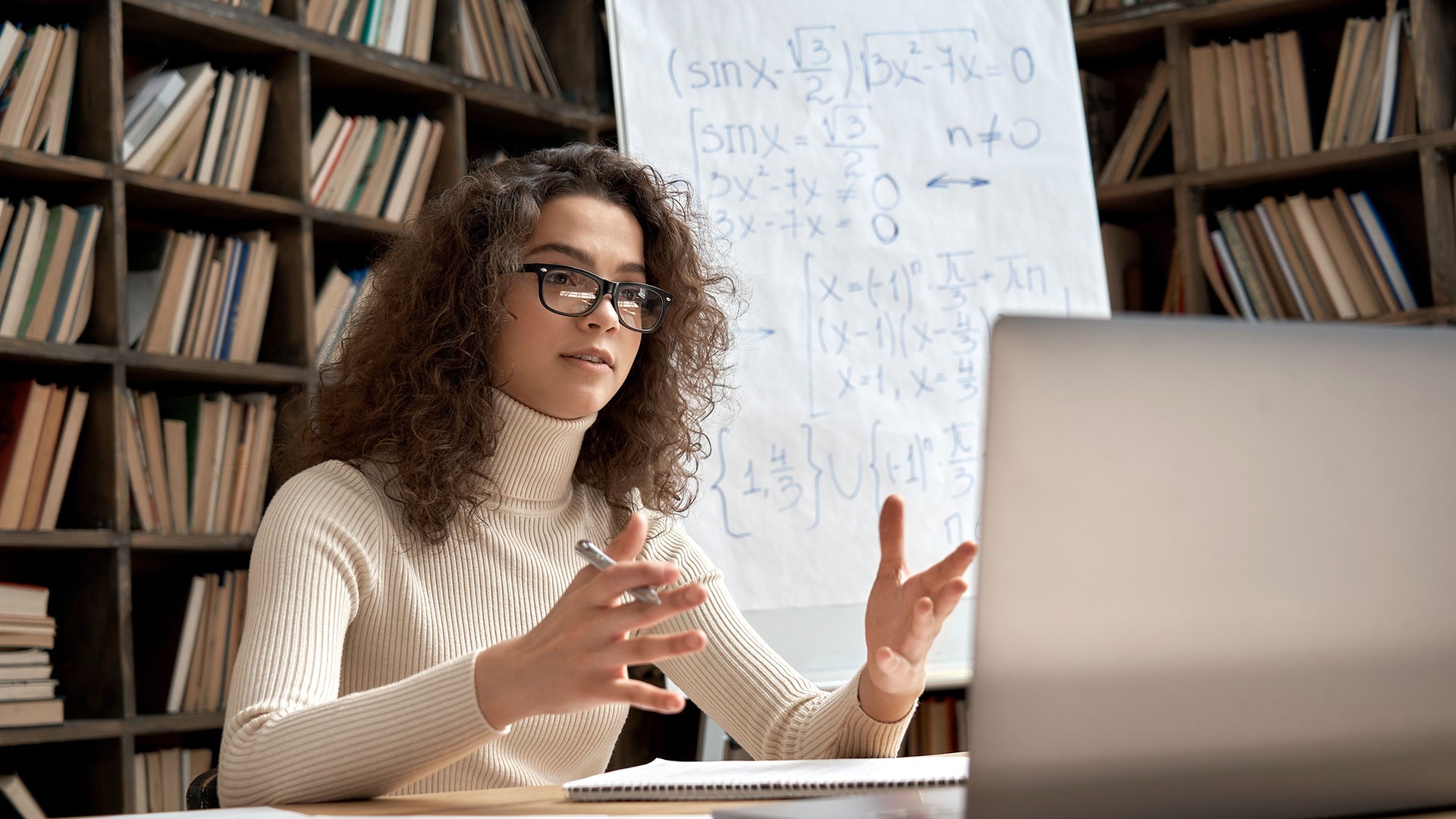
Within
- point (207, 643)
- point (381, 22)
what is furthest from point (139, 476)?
point (381, 22)

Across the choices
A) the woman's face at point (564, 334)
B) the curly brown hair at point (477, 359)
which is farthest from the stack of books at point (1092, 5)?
the woman's face at point (564, 334)

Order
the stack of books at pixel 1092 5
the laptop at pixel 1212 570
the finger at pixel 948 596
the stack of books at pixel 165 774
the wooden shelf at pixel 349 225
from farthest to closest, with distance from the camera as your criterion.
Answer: the stack of books at pixel 1092 5 < the wooden shelf at pixel 349 225 < the stack of books at pixel 165 774 < the finger at pixel 948 596 < the laptop at pixel 1212 570

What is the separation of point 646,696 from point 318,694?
0.37 meters

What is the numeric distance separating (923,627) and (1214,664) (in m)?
0.49

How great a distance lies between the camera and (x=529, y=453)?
1.35m

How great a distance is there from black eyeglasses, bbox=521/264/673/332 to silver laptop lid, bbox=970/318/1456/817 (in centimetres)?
86

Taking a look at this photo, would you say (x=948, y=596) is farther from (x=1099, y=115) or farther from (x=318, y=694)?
(x=1099, y=115)

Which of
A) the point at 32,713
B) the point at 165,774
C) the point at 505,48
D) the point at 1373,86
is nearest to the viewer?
the point at 32,713

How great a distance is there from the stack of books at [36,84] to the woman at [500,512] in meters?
0.86

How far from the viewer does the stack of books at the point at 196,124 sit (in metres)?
2.17

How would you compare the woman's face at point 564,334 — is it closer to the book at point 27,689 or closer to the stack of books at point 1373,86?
→ the book at point 27,689

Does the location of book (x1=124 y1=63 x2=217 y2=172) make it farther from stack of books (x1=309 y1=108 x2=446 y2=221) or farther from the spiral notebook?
the spiral notebook

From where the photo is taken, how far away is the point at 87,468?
2094mm

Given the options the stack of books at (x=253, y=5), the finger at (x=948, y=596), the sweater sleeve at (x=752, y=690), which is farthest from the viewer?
the stack of books at (x=253, y=5)
